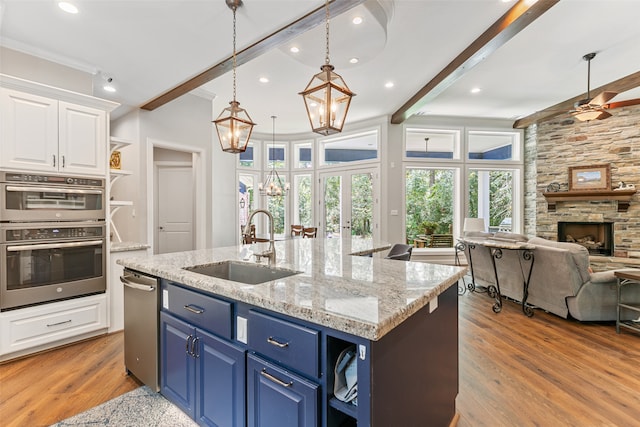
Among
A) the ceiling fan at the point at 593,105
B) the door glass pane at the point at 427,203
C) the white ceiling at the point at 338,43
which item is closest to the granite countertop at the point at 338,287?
the white ceiling at the point at 338,43

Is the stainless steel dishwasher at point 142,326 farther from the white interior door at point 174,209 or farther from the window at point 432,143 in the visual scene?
the window at point 432,143

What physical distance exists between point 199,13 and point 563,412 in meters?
3.72

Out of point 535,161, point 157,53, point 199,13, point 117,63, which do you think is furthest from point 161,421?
point 535,161

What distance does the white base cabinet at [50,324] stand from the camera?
99.2 inches

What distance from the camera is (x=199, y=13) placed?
2398 millimetres

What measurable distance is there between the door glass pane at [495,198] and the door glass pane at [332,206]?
313 centimetres

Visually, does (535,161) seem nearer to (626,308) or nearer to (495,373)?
(626,308)

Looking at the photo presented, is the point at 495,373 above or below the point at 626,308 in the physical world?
below

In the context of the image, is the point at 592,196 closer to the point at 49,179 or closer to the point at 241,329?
the point at 241,329

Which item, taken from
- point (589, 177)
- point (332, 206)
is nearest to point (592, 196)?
point (589, 177)

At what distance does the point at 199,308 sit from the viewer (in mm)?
1626

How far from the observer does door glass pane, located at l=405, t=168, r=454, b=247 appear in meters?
6.90

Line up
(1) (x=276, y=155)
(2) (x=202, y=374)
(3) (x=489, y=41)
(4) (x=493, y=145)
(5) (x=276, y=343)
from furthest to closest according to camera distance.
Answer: (1) (x=276, y=155) → (4) (x=493, y=145) → (3) (x=489, y=41) → (2) (x=202, y=374) → (5) (x=276, y=343)

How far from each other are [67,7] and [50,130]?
3.32 feet
